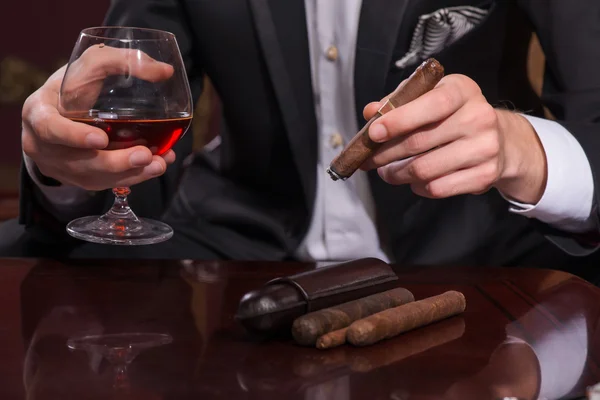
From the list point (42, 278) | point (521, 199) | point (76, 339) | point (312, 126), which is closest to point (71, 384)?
point (76, 339)

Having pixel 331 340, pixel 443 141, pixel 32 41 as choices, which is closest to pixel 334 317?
pixel 331 340

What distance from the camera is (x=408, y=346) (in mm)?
817

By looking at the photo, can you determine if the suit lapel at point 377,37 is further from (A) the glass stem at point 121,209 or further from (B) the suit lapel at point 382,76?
(A) the glass stem at point 121,209

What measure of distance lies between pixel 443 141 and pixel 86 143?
0.45 meters

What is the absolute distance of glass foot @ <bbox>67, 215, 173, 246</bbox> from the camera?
1101 millimetres

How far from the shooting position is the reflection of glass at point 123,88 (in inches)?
43.3

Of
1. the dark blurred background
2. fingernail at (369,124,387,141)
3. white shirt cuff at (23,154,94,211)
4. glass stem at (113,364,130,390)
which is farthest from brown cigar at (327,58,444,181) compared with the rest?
the dark blurred background

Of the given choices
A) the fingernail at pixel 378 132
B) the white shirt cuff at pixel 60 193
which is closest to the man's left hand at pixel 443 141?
the fingernail at pixel 378 132

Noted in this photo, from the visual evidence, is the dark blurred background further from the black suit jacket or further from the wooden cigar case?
the wooden cigar case

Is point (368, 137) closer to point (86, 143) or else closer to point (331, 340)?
point (331, 340)

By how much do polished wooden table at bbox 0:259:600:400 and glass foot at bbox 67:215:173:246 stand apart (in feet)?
0.14

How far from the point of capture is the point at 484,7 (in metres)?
1.53

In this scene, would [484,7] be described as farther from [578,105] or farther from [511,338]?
[511,338]

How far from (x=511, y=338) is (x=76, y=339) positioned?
0.43m
